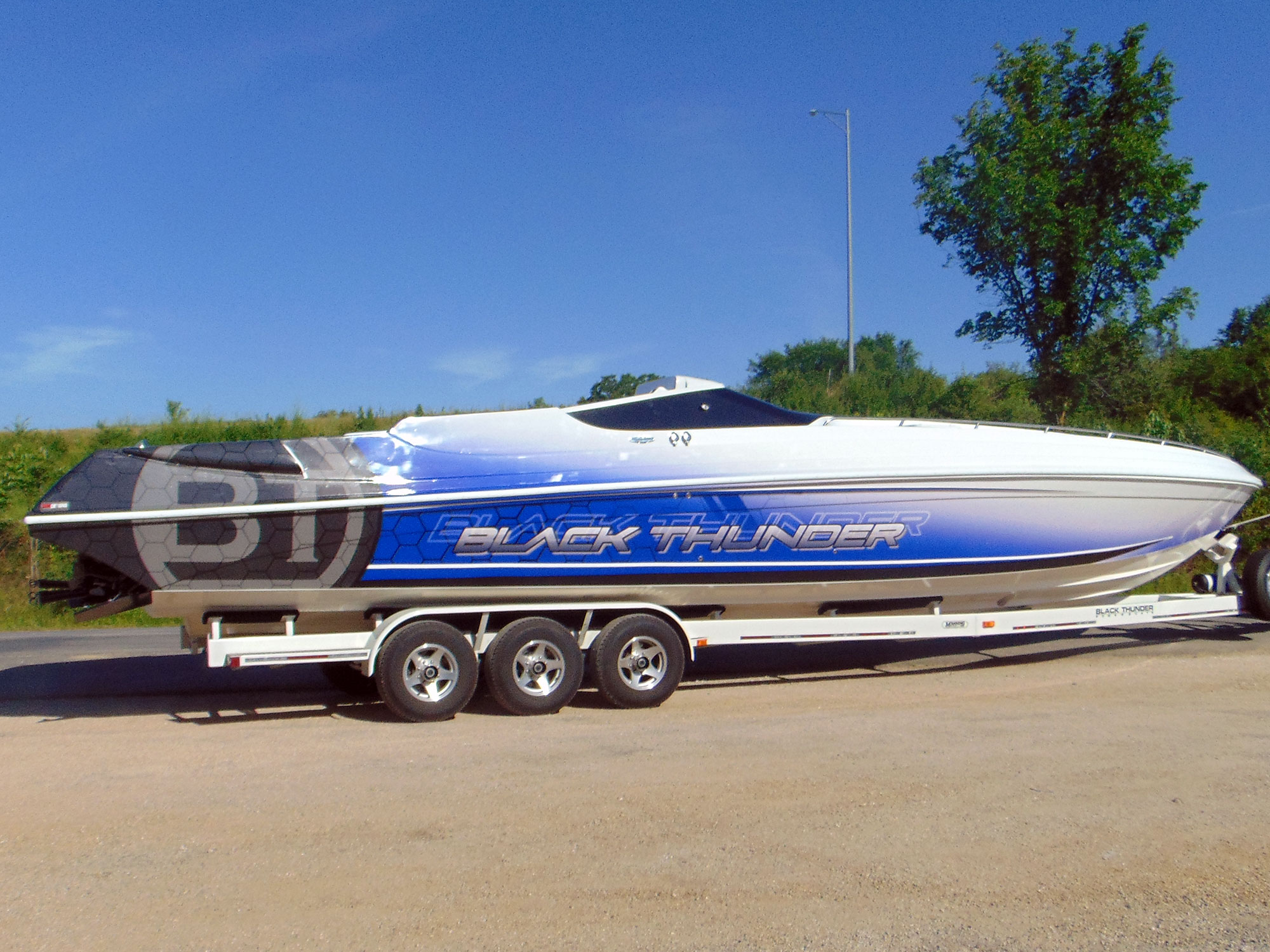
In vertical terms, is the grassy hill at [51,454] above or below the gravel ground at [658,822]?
above

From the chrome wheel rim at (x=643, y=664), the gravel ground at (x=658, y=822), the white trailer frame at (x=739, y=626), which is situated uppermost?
the white trailer frame at (x=739, y=626)

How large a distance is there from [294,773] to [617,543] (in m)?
2.85

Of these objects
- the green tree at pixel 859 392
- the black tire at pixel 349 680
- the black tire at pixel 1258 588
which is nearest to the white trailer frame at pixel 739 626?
the black tire at pixel 349 680

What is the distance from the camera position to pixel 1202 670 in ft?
28.8

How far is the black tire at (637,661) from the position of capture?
7496 millimetres

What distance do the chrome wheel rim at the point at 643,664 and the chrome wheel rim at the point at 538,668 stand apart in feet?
1.77

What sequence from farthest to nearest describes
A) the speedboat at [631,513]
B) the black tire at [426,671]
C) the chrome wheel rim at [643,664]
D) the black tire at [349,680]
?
the black tire at [349,680] → the chrome wheel rim at [643,664] → the black tire at [426,671] → the speedboat at [631,513]

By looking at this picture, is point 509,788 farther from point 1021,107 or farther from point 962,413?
point 1021,107

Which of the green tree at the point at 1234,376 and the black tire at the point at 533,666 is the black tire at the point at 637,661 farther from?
the green tree at the point at 1234,376

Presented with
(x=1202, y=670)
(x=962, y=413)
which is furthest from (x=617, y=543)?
(x=962, y=413)

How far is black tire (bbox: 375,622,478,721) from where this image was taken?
7.03 meters

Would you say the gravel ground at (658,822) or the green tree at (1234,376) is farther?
the green tree at (1234,376)

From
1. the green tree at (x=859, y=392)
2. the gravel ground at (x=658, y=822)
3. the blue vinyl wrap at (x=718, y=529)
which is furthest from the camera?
the green tree at (x=859, y=392)

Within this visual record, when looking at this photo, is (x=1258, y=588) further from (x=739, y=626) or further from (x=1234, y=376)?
(x=1234, y=376)
